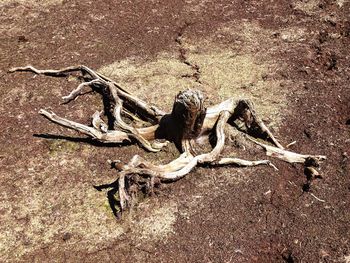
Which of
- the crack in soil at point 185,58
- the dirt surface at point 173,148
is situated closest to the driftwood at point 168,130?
the dirt surface at point 173,148

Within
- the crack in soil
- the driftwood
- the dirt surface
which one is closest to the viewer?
the dirt surface

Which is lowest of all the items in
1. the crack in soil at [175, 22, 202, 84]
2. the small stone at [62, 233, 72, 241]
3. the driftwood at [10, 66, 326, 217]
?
the small stone at [62, 233, 72, 241]

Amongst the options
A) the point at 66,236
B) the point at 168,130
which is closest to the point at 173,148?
the point at 168,130

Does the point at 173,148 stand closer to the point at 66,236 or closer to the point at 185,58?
the point at 66,236

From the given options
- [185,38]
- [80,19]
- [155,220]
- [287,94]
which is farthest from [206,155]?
[80,19]

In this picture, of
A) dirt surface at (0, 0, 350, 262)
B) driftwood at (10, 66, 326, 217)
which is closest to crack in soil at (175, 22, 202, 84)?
dirt surface at (0, 0, 350, 262)

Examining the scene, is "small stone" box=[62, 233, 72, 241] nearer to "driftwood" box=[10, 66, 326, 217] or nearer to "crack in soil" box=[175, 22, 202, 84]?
"driftwood" box=[10, 66, 326, 217]

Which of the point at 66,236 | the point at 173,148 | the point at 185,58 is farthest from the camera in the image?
the point at 185,58
